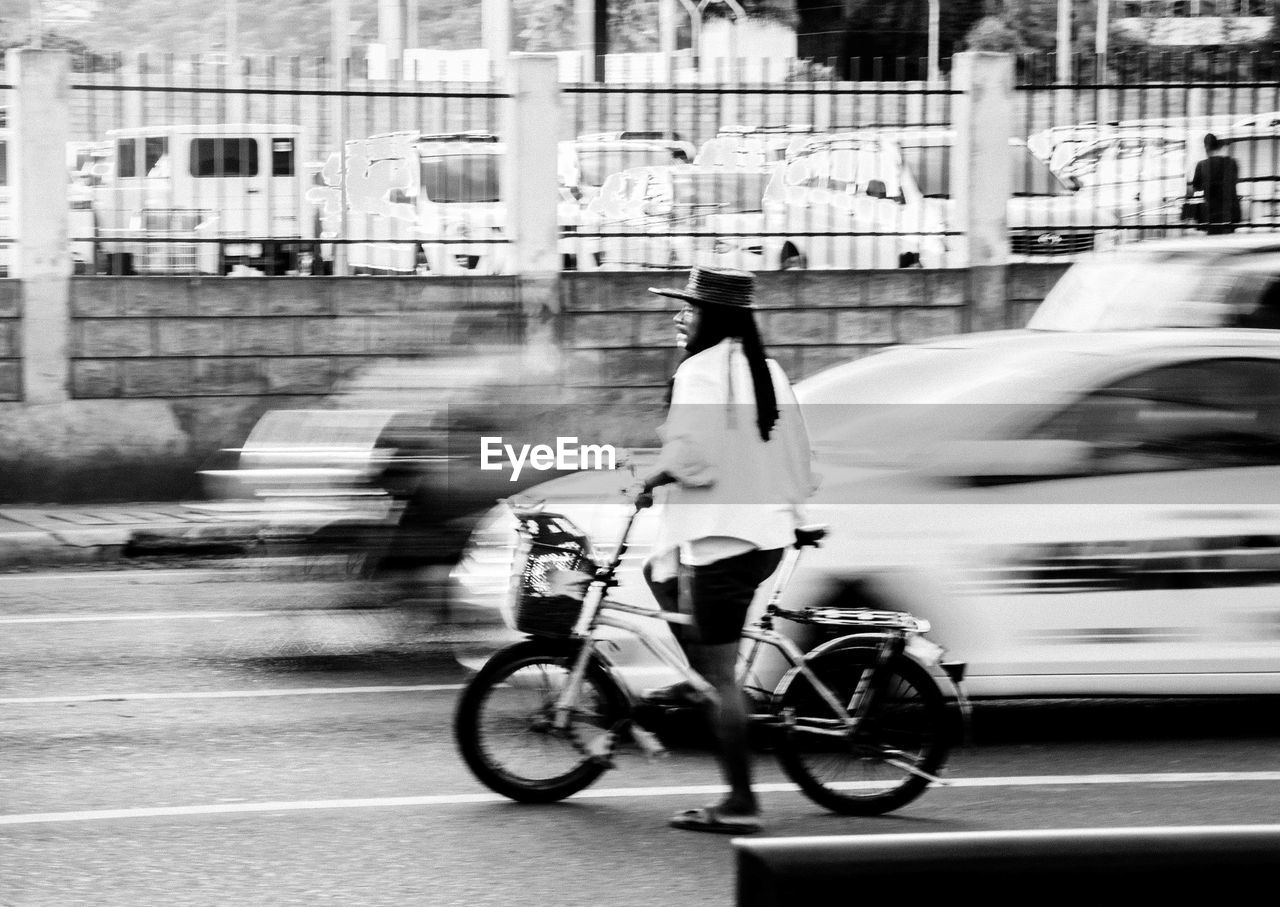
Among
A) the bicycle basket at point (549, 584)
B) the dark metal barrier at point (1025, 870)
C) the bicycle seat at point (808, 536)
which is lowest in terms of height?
the bicycle basket at point (549, 584)

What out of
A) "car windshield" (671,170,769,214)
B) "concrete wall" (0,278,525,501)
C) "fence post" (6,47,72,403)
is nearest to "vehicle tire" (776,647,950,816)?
"concrete wall" (0,278,525,501)

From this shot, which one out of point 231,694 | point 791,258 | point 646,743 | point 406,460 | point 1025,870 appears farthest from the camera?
point 791,258

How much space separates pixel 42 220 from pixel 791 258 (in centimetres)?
568

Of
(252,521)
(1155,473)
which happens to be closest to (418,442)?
(252,521)

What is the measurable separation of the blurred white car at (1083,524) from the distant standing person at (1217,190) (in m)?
8.35

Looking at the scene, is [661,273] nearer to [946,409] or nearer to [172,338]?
[172,338]

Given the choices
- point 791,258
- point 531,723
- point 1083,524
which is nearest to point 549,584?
point 531,723

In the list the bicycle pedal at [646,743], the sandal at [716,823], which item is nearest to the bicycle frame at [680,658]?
the bicycle pedal at [646,743]

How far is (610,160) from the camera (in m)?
15.0

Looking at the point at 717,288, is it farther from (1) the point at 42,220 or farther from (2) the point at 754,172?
(1) the point at 42,220

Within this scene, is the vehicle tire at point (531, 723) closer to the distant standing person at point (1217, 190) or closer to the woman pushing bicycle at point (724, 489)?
the woman pushing bicycle at point (724, 489)

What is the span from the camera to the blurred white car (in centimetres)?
665

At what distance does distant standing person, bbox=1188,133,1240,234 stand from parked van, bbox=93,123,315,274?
7.11 m

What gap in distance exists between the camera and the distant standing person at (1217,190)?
15.0m
